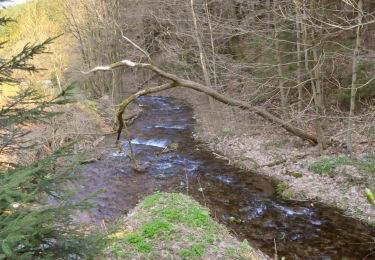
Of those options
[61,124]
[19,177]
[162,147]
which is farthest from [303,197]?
[61,124]

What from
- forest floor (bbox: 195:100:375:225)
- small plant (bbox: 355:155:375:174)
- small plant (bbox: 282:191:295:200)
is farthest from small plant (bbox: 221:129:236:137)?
small plant (bbox: 355:155:375:174)

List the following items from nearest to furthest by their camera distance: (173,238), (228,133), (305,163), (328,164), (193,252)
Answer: (193,252)
(173,238)
(328,164)
(305,163)
(228,133)

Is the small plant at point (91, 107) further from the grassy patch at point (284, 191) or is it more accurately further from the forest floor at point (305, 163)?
the grassy patch at point (284, 191)

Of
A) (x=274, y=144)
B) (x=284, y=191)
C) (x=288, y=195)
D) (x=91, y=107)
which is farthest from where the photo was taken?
(x=91, y=107)

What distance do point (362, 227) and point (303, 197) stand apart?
2137 millimetres

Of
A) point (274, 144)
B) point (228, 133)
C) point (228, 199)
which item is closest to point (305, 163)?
point (274, 144)

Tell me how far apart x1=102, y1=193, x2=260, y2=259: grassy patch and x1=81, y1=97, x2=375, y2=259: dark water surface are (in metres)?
1.33

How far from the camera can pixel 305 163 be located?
507 inches

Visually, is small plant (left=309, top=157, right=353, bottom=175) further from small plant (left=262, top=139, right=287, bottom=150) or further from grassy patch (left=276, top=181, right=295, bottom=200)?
small plant (left=262, top=139, right=287, bottom=150)

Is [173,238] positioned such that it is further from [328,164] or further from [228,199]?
[328,164]

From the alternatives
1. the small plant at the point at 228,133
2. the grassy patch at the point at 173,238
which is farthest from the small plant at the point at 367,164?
the small plant at the point at 228,133

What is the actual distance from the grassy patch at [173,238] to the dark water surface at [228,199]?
1333mm

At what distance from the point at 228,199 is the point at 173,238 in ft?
14.2

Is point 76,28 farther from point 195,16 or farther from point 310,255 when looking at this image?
point 310,255
